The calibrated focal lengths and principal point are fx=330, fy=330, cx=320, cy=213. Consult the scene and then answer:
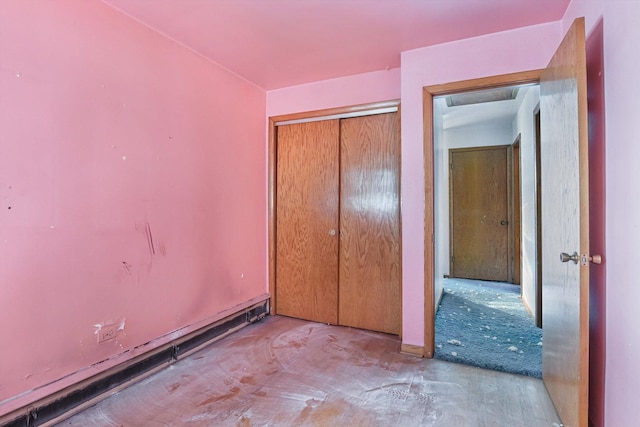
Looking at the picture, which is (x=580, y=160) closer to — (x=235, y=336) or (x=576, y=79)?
(x=576, y=79)

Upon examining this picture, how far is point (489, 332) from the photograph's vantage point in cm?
289

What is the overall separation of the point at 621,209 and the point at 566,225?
0.27 metres

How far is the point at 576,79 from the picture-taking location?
57.3 inches

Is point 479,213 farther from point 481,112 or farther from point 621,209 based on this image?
point 621,209

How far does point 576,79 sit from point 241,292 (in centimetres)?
277

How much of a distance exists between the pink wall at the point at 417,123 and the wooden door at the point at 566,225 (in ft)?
1.54

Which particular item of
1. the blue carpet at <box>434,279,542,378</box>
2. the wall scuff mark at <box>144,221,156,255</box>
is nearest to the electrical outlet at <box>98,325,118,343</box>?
the wall scuff mark at <box>144,221,156,255</box>

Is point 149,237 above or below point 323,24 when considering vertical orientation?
below

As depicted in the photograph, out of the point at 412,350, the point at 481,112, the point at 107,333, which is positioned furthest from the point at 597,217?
the point at 481,112

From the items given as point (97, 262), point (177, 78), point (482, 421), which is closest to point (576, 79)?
point (482, 421)

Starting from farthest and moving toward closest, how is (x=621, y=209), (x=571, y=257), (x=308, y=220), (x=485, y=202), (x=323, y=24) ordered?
(x=485, y=202)
(x=308, y=220)
(x=323, y=24)
(x=571, y=257)
(x=621, y=209)

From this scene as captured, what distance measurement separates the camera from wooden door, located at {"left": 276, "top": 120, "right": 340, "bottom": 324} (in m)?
3.15

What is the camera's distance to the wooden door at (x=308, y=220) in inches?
124

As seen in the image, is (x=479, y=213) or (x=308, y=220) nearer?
(x=308, y=220)
